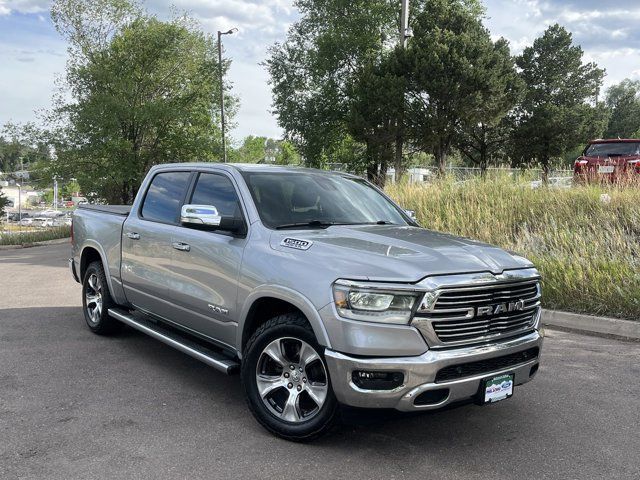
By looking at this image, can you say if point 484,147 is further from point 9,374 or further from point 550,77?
point 9,374

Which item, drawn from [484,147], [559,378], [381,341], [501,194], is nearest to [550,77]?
[484,147]

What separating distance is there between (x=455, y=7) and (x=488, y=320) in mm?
26092

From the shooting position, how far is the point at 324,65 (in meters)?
28.3

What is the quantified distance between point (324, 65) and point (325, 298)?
1046 inches

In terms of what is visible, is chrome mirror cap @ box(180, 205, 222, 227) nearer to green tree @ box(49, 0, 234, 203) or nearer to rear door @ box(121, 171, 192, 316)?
rear door @ box(121, 171, 192, 316)

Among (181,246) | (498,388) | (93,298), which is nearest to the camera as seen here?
(498,388)

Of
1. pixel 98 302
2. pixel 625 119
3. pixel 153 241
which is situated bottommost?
pixel 98 302

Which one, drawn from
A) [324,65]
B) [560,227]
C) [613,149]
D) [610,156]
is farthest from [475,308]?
[324,65]

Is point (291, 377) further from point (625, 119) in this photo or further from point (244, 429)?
point (625, 119)

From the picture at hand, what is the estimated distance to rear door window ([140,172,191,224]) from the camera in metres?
5.13

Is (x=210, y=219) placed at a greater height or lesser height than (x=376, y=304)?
greater

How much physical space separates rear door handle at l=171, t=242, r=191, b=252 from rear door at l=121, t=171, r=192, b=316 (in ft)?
0.32

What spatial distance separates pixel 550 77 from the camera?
34.9 meters

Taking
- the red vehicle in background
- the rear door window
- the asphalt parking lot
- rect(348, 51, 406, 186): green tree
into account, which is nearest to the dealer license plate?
the asphalt parking lot
